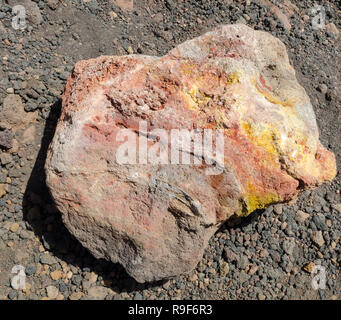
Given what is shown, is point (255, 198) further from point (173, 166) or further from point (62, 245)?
point (62, 245)

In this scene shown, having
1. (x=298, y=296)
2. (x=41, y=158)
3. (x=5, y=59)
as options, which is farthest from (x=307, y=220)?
(x=5, y=59)

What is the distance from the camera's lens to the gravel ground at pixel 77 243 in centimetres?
320

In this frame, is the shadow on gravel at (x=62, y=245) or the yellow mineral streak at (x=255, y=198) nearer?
the yellow mineral streak at (x=255, y=198)

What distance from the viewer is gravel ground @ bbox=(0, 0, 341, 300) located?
3.20 metres

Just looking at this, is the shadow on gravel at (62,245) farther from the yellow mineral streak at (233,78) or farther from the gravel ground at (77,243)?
the yellow mineral streak at (233,78)

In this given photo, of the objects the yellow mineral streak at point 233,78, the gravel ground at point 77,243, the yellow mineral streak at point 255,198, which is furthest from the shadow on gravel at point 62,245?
the yellow mineral streak at point 233,78

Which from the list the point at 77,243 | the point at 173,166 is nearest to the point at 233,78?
the point at 173,166

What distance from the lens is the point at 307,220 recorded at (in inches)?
143

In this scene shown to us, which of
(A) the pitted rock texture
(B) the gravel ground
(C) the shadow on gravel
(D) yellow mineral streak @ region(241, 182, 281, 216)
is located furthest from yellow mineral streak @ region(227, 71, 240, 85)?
(C) the shadow on gravel

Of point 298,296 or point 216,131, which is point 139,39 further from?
point 298,296

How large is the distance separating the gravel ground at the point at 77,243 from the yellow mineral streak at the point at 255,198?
77cm

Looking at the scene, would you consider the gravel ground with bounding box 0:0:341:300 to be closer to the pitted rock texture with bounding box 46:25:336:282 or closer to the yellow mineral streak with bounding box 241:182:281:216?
the pitted rock texture with bounding box 46:25:336:282

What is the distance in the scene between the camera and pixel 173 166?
2.64 m

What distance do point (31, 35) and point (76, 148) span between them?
1.69 m
